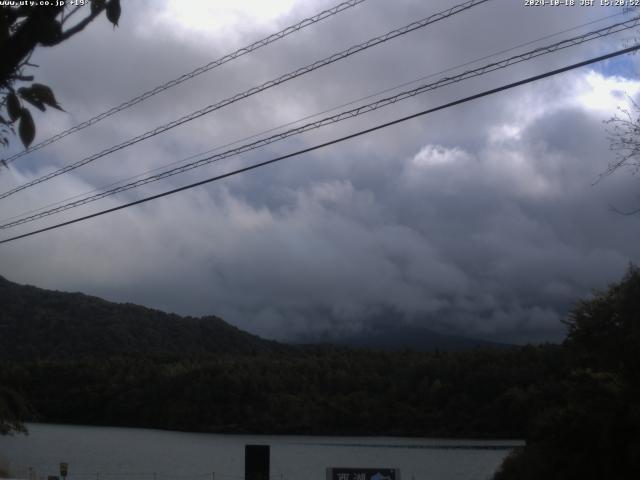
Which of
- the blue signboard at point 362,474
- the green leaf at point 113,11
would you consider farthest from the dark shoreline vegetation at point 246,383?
the green leaf at point 113,11

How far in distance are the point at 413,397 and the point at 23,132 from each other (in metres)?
73.3

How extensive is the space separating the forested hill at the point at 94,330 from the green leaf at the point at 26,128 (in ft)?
262

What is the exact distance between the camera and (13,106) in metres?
4.42

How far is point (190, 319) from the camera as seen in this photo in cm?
11619

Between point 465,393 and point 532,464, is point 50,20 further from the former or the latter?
point 465,393

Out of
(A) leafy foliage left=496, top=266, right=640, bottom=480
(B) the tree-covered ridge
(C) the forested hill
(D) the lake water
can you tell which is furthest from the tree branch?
(C) the forested hill

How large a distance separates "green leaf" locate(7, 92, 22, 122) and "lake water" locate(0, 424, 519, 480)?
37.0 meters

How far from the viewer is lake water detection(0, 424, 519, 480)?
151 ft

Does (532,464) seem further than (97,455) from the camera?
No

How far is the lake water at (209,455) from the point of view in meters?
46.1

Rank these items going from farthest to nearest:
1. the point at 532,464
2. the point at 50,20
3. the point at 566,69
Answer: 1. the point at 532,464
2. the point at 566,69
3. the point at 50,20

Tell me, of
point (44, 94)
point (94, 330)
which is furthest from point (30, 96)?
point (94, 330)

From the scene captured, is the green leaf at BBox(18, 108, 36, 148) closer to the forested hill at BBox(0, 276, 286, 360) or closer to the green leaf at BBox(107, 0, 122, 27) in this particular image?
the green leaf at BBox(107, 0, 122, 27)

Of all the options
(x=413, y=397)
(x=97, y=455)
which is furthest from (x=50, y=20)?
(x=413, y=397)
